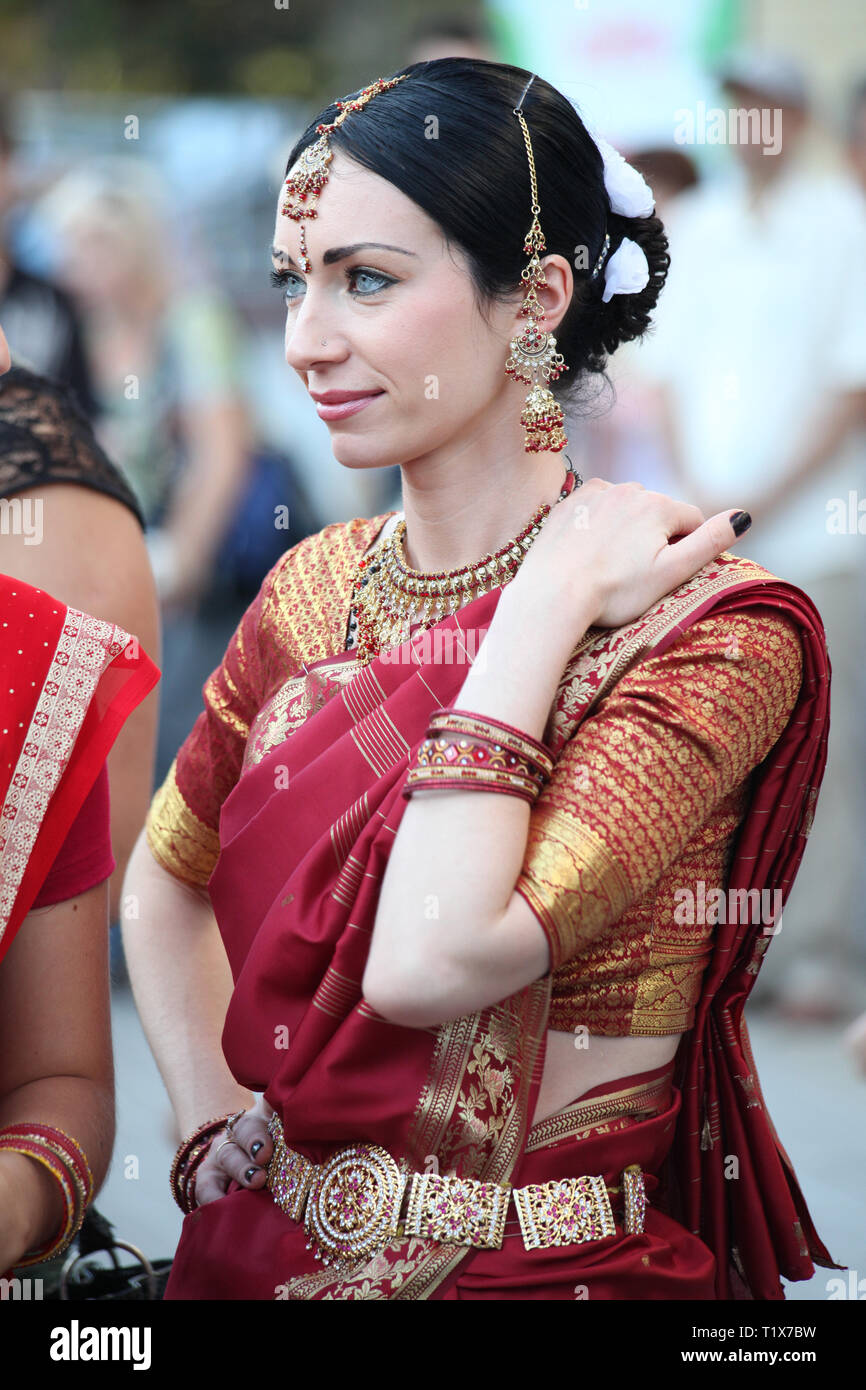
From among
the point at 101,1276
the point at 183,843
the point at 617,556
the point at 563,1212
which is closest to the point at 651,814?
the point at 617,556

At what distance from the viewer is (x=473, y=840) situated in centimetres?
149

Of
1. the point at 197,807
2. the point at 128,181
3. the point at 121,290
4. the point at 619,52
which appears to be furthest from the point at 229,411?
the point at 197,807

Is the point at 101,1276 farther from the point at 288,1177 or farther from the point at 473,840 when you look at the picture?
the point at 473,840

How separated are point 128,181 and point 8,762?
5.25 metres

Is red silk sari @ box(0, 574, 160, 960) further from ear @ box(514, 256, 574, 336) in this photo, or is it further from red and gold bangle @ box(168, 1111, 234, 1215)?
ear @ box(514, 256, 574, 336)

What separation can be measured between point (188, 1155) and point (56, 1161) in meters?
0.31

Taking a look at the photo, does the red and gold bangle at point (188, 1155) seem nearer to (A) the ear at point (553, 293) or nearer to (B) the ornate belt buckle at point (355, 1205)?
Result: (B) the ornate belt buckle at point (355, 1205)

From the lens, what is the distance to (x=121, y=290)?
5.88m

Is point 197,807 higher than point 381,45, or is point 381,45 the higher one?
point 381,45

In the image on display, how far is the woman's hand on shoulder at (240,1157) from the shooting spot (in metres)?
1.74
